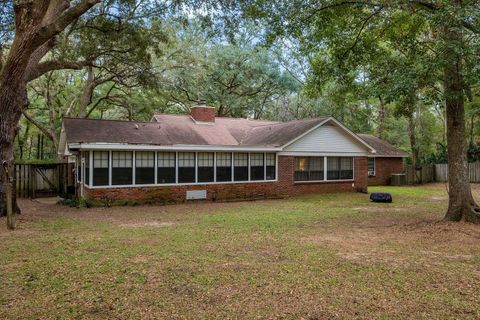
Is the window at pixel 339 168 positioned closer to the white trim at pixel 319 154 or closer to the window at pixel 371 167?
the white trim at pixel 319 154

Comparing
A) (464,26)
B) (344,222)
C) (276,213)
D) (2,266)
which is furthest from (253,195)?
(2,266)

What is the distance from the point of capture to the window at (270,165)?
17875mm

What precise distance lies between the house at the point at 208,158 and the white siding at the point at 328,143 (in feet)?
0.17

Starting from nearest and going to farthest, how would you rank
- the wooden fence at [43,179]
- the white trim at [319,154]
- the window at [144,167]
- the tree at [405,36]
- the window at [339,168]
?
the tree at [405,36], the window at [144,167], the wooden fence at [43,179], the white trim at [319,154], the window at [339,168]

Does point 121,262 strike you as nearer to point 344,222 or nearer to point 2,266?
point 2,266

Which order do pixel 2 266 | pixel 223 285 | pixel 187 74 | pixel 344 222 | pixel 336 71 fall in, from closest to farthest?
1. pixel 223 285
2. pixel 2 266
3. pixel 344 222
4. pixel 336 71
5. pixel 187 74

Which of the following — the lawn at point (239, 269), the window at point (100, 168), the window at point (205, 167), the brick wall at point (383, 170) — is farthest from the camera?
the brick wall at point (383, 170)

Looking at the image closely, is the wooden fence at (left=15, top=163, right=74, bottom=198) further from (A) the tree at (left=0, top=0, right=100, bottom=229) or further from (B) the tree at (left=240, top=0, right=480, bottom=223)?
(B) the tree at (left=240, top=0, right=480, bottom=223)

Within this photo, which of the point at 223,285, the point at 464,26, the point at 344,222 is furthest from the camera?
the point at 344,222

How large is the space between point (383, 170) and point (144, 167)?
59.0ft

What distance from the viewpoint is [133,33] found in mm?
14188

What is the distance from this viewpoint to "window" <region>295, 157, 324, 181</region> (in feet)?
62.0

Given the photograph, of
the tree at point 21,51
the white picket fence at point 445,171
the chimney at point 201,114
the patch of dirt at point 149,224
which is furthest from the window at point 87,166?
the white picket fence at point 445,171

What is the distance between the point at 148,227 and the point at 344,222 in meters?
5.65
